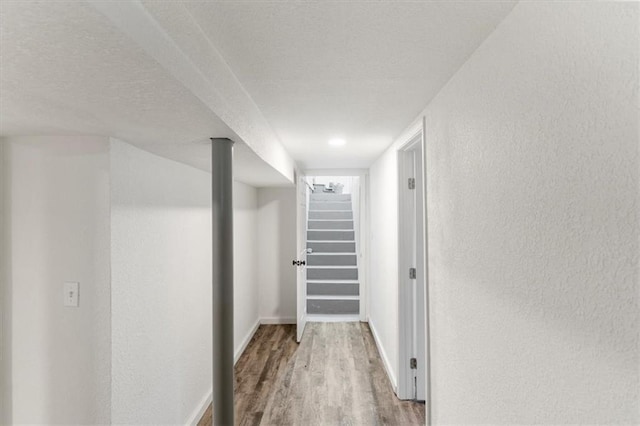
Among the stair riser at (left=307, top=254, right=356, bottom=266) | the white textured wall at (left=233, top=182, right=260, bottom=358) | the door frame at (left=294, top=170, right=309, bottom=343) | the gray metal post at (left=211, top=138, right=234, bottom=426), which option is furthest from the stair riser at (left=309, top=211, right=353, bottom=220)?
the gray metal post at (left=211, top=138, right=234, bottom=426)

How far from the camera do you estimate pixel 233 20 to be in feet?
3.50

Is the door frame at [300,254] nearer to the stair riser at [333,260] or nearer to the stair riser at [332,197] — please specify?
the stair riser at [333,260]

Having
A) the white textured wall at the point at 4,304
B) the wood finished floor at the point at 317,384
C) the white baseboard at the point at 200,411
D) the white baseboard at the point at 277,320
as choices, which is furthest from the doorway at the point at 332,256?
the white textured wall at the point at 4,304

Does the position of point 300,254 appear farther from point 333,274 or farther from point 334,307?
point 333,274

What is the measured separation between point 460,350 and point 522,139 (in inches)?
38.2

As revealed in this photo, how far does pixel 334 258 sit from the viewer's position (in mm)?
6000

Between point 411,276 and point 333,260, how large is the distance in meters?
3.19

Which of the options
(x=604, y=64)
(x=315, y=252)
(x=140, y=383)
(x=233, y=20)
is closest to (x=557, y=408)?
(x=604, y=64)

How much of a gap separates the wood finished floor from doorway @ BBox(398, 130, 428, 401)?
20 centimetres

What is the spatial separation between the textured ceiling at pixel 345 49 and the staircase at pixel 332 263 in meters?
3.63

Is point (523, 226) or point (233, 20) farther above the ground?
point (233, 20)

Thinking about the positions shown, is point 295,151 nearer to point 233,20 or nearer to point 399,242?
point 399,242

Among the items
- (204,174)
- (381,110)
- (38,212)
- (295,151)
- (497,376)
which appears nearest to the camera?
(497,376)

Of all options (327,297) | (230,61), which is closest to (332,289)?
(327,297)
